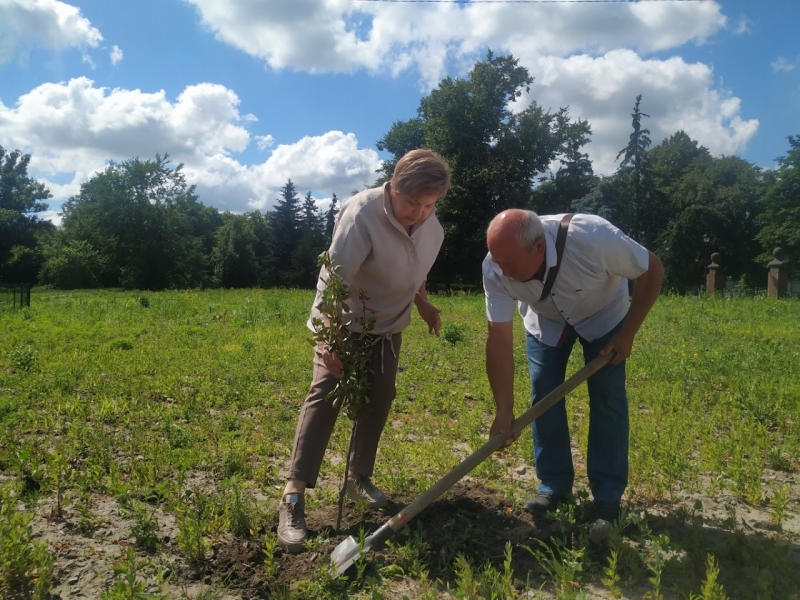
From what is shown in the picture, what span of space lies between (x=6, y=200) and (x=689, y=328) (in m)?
58.2

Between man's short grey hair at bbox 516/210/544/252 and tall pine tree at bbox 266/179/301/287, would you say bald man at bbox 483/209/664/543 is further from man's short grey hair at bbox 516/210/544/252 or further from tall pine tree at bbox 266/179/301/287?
tall pine tree at bbox 266/179/301/287

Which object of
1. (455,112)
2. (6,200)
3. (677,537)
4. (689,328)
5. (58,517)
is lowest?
(58,517)

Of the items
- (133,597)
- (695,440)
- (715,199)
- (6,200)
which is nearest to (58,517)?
(133,597)

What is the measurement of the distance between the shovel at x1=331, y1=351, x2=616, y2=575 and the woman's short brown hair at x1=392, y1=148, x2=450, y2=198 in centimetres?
107

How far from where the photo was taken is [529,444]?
13.7ft

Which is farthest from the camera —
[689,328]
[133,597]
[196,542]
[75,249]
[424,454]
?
[75,249]

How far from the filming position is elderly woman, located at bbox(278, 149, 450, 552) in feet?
9.06

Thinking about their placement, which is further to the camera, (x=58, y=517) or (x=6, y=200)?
(x=6, y=200)

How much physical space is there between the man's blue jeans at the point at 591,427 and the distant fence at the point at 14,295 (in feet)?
47.5

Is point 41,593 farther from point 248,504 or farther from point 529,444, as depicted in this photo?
point 529,444

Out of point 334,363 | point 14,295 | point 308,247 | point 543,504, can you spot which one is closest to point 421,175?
point 334,363

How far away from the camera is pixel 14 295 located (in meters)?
14.5

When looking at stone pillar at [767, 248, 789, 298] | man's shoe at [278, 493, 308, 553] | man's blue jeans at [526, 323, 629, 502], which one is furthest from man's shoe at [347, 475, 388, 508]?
stone pillar at [767, 248, 789, 298]

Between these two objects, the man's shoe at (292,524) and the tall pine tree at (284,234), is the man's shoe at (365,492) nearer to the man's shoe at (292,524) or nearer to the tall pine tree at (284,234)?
the man's shoe at (292,524)
